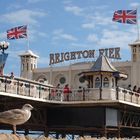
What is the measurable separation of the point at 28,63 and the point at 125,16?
78.3 feet

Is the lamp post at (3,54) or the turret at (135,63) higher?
the turret at (135,63)

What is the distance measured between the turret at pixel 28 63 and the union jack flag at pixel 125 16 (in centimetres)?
2214

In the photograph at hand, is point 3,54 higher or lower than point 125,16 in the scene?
lower

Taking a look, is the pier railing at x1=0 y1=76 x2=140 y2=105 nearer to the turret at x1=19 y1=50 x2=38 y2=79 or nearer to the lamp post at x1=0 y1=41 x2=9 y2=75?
the lamp post at x1=0 y1=41 x2=9 y2=75

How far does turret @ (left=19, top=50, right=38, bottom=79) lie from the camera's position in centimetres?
6606

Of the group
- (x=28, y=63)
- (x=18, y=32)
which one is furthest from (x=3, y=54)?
(x=28, y=63)

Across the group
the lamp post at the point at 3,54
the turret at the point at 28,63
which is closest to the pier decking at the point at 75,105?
the lamp post at the point at 3,54

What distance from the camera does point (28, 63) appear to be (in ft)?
218

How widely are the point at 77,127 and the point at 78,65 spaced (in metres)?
33.3

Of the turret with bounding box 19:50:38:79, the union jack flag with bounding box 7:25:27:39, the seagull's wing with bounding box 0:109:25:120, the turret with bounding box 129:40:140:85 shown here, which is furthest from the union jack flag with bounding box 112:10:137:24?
the seagull's wing with bounding box 0:109:25:120

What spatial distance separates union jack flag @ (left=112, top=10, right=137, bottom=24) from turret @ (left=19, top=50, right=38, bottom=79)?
22.1m

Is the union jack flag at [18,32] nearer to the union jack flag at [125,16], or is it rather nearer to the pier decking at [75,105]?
the union jack flag at [125,16]

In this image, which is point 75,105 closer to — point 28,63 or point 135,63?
point 135,63

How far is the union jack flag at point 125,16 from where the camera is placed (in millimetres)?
46291
